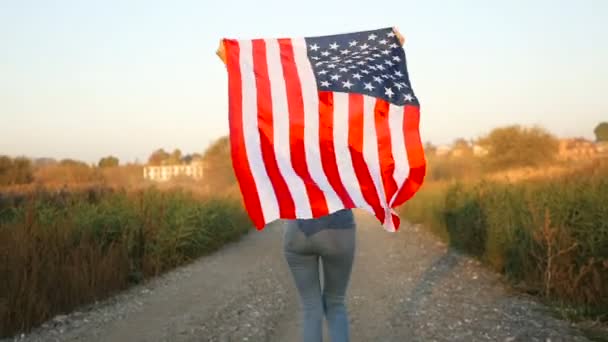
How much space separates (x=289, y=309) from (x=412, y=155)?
15.0 ft

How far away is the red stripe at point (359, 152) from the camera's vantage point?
4023 mm

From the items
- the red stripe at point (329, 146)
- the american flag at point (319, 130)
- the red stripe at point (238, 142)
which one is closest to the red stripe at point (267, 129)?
the american flag at point (319, 130)

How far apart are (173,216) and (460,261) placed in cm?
714

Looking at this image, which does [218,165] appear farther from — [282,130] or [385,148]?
[385,148]

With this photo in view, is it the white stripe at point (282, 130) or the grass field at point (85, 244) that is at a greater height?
the white stripe at point (282, 130)

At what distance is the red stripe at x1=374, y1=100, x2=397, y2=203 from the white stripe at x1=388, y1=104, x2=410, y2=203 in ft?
0.08

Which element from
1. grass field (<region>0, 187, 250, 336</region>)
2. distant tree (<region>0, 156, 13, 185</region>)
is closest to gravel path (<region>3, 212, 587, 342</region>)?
grass field (<region>0, 187, 250, 336</region>)

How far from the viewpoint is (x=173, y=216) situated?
14352mm

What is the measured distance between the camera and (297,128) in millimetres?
4262

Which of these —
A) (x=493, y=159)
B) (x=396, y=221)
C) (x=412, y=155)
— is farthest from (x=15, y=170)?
(x=493, y=159)

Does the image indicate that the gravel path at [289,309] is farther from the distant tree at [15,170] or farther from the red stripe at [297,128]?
the distant tree at [15,170]

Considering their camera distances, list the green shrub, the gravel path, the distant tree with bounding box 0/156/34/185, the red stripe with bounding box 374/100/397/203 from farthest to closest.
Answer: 1. the distant tree with bounding box 0/156/34/185
2. the green shrub
3. the gravel path
4. the red stripe with bounding box 374/100/397/203

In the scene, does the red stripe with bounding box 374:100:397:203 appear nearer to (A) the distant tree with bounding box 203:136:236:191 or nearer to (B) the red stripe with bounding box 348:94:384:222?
(B) the red stripe with bounding box 348:94:384:222

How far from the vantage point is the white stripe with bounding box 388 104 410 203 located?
163 inches
